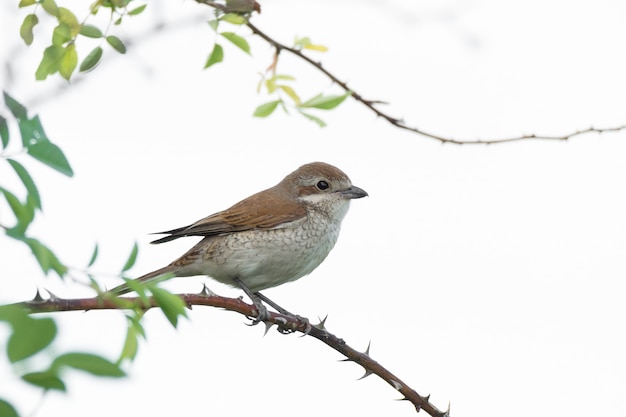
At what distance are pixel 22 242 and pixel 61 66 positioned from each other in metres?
1.27

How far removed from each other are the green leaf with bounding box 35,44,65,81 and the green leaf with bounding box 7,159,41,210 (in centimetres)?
104

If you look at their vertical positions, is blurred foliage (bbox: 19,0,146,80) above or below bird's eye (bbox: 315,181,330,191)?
below

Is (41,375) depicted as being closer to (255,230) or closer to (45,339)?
(45,339)

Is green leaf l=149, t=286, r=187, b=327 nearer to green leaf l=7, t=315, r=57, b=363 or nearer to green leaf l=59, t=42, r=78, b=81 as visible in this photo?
green leaf l=7, t=315, r=57, b=363

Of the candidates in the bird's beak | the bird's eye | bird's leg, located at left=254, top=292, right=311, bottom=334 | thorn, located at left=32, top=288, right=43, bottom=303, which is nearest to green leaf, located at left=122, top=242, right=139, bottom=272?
thorn, located at left=32, top=288, right=43, bottom=303

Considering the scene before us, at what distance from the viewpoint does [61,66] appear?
2.52 meters

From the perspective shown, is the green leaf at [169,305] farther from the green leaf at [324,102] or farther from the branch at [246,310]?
the green leaf at [324,102]

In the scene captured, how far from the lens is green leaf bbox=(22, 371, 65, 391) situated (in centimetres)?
103

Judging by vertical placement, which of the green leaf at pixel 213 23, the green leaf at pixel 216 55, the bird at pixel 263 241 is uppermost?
the bird at pixel 263 241

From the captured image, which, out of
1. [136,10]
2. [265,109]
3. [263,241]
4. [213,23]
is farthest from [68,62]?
[263,241]

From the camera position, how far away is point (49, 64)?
2506 millimetres

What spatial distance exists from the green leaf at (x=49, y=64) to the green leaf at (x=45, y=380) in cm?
162

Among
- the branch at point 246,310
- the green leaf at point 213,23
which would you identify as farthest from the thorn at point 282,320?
the green leaf at point 213,23

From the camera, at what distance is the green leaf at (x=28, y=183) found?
4.70ft
